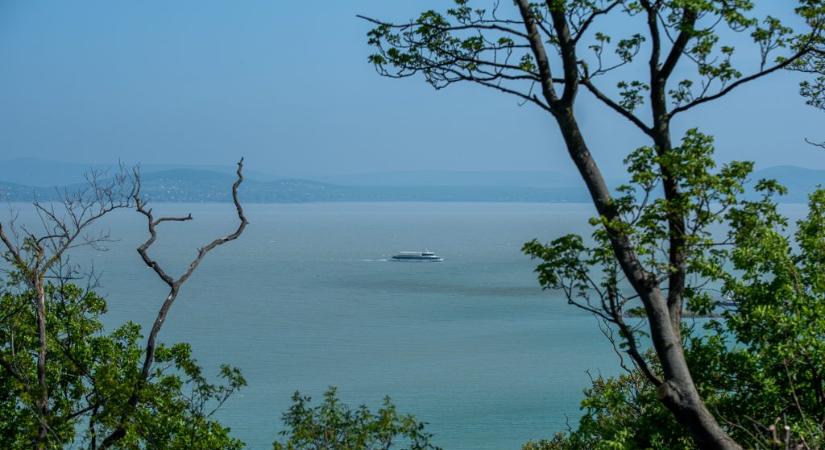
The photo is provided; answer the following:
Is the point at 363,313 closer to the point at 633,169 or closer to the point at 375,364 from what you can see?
the point at 375,364

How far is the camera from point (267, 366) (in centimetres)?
3002

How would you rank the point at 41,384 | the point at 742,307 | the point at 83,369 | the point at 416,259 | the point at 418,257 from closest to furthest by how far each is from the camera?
1. the point at 742,307
2. the point at 41,384
3. the point at 83,369
4. the point at 418,257
5. the point at 416,259

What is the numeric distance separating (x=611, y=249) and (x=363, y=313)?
37.8m

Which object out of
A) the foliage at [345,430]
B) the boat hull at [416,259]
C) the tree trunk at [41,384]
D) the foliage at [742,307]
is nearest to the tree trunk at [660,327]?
the foliage at [742,307]

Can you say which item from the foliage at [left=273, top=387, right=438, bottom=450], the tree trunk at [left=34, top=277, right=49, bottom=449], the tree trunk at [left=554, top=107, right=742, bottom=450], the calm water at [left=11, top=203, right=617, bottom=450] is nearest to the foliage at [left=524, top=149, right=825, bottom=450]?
the tree trunk at [left=554, top=107, right=742, bottom=450]

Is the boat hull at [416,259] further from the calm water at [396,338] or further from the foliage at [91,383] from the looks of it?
the foliage at [91,383]

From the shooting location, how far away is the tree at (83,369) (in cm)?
802

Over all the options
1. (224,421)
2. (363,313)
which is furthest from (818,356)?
(363,313)

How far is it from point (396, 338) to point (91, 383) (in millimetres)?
27496

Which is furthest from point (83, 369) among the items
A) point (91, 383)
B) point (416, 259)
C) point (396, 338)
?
point (416, 259)

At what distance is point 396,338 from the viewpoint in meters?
36.2

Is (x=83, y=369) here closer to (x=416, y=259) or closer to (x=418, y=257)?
Answer: (x=418, y=257)

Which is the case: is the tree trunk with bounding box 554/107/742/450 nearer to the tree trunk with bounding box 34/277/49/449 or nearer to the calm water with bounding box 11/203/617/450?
the tree trunk with bounding box 34/277/49/449

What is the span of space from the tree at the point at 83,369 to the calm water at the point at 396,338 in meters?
11.9
